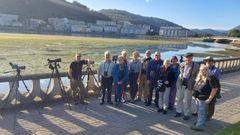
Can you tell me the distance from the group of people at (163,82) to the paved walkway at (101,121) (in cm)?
34

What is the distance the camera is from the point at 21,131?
6.79 m

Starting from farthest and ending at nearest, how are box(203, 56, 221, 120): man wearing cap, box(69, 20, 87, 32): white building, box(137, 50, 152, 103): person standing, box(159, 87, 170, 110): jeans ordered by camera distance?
box(69, 20, 87, 32): white building, box(137, 50, 152, 103): person standing, box(159, 87, 170, 110): jeans, box(203, 56, 221, 120): man wearing cap

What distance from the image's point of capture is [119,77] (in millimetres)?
9734

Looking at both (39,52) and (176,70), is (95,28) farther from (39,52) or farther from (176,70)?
(176,70)

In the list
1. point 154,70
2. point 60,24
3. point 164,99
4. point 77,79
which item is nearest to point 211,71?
point 164,99

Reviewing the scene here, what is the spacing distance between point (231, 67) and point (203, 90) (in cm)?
1565

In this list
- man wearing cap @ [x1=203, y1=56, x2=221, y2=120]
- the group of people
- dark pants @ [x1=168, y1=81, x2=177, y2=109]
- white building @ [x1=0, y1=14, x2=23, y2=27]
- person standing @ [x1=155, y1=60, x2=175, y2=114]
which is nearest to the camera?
the group of people

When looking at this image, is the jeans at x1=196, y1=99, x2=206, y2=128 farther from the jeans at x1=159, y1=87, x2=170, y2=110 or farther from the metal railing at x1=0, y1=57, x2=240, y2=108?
the metal railing at x1=0, y1=57, x2=240, y2=108

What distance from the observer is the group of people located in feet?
25.3

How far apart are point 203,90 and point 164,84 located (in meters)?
1.56

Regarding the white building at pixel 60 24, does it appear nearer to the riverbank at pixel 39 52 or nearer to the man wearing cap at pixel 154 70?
the riverbank at pixel 39 52

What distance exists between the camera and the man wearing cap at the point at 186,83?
840cm

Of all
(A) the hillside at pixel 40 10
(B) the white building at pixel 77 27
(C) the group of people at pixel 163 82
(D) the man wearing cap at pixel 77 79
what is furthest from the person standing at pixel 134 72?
(A) the hillside at pixel 40 10

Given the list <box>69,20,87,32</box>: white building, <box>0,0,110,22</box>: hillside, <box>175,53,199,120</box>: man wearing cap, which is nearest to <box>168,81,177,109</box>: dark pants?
<box>175,53,199,120</box>: man wearing cap
